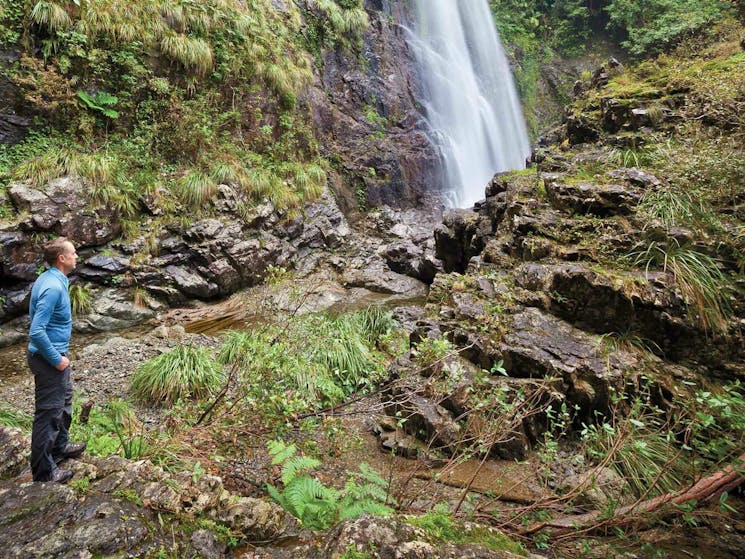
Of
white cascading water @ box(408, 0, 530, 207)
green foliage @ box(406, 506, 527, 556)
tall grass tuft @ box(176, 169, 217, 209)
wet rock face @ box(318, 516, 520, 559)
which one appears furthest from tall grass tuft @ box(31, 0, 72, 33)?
white cascading water @ box(408, 0, 530, 207)

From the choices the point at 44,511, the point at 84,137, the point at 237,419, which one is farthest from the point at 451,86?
the point at 44,511

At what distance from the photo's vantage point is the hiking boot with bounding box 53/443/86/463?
2.61 meters

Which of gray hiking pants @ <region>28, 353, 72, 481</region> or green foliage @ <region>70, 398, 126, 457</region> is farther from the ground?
gray hiking pants @ <region>28, 353, 72, 481</region>

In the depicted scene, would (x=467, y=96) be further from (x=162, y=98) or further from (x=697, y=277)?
(x=697, y=277)

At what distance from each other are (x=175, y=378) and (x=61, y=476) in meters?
2.58

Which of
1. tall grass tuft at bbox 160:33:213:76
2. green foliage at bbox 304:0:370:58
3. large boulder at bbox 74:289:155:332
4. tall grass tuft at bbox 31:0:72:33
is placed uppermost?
green foliage at bbox 304:0:370:58

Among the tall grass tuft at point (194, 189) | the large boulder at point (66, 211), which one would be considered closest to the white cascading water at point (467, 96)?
the tall grass tuft at point (194, 189)

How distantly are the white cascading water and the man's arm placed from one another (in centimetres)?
1454

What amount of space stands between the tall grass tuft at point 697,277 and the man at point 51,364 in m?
5.65

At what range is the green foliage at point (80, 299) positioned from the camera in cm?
682

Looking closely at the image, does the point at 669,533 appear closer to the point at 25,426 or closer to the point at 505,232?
the point at 505,232

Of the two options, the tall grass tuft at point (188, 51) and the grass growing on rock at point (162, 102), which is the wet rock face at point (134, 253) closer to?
the grass growing on rock at point (162, 102)

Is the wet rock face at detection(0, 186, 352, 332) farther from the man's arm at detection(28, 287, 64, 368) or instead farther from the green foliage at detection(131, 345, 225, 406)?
the man's arm at detection(28, 287, 64, 368)

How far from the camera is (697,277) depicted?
4.19m
